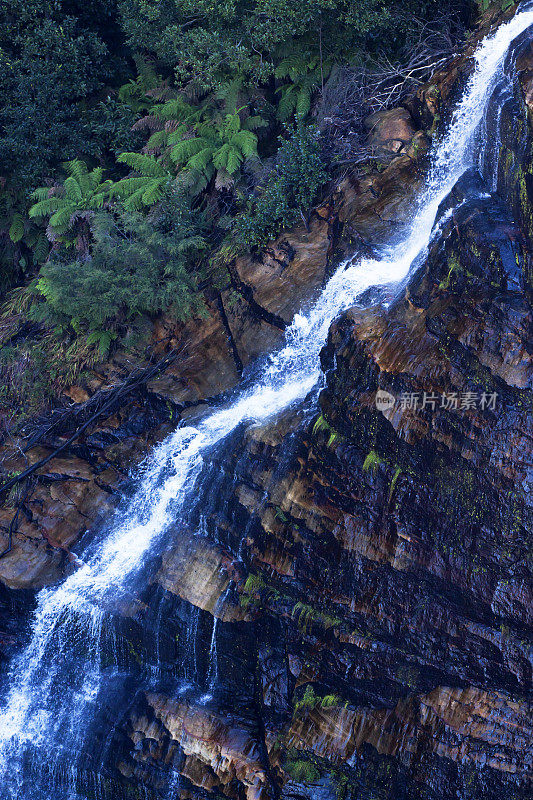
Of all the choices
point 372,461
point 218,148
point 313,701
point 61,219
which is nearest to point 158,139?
point 218,148

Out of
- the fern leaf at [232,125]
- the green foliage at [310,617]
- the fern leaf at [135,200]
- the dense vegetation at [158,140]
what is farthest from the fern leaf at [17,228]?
the green foliage at [310,617]

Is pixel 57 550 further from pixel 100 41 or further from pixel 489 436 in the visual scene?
pixel 100 41

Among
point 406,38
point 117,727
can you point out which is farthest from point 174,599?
point 406,38

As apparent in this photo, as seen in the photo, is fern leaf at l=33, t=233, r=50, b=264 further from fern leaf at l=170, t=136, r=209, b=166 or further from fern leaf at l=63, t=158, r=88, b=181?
fern leaf at l=170, t=136, r=209, b=166

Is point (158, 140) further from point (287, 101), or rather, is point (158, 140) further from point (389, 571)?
point (389, 571)

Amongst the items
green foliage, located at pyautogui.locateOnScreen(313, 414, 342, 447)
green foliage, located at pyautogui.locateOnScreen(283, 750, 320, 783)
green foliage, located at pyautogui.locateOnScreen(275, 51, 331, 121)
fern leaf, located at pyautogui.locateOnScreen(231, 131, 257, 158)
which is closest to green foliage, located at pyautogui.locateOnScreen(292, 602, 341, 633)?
green foliage, located at pyautogui.locateOnScreen(283, 750, 320, 783)
